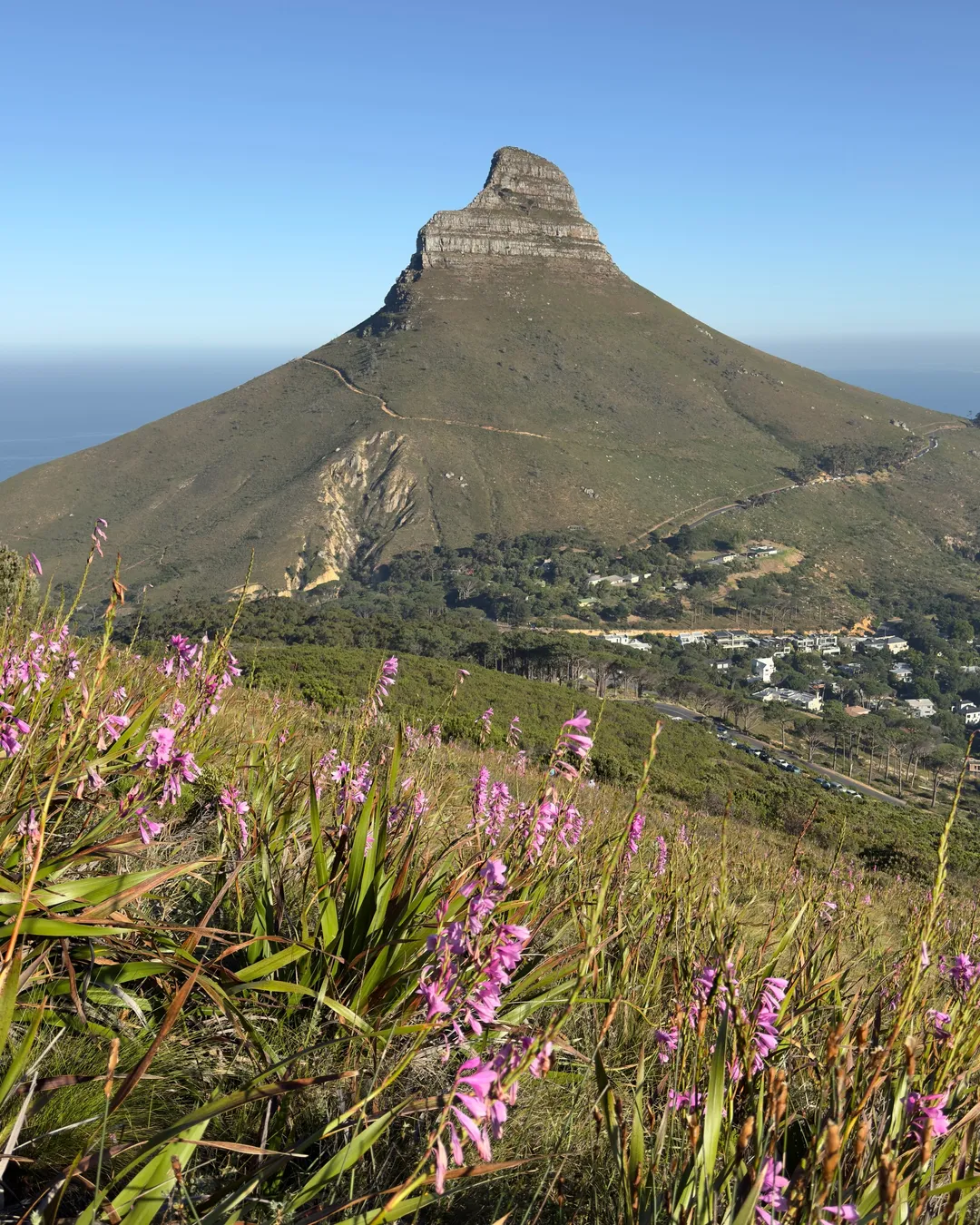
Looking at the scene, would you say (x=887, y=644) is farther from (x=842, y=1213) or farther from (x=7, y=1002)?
(x=7, y=1002)

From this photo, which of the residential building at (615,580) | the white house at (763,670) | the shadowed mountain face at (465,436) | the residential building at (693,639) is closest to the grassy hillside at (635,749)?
the white house at (763,670)

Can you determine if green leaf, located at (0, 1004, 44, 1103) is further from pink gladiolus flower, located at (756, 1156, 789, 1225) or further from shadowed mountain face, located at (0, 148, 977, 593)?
shadowed mountain face, located at (0, 148, 977, 593)

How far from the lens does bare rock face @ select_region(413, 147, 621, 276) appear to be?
113 metres

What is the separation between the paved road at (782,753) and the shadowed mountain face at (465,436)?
34739 mm

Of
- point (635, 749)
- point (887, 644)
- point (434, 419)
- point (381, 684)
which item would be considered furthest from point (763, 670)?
point (381, 684)

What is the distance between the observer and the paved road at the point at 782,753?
1501 inches

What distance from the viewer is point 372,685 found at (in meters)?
2.76

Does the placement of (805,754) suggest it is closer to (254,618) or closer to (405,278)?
(254,618)

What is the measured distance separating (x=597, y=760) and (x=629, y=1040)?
47.1 feet

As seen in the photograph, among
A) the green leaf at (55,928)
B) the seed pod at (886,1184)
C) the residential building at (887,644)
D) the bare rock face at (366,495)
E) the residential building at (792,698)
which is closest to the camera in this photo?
the seed pod at (886,1184)

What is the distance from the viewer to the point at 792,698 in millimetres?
53625

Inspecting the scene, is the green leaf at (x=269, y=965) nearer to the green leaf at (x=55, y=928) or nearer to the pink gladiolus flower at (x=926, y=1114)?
the green leaf at (x=55, y=928)

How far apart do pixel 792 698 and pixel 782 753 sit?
1251 cm

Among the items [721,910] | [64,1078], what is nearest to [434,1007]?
[64,1078]
